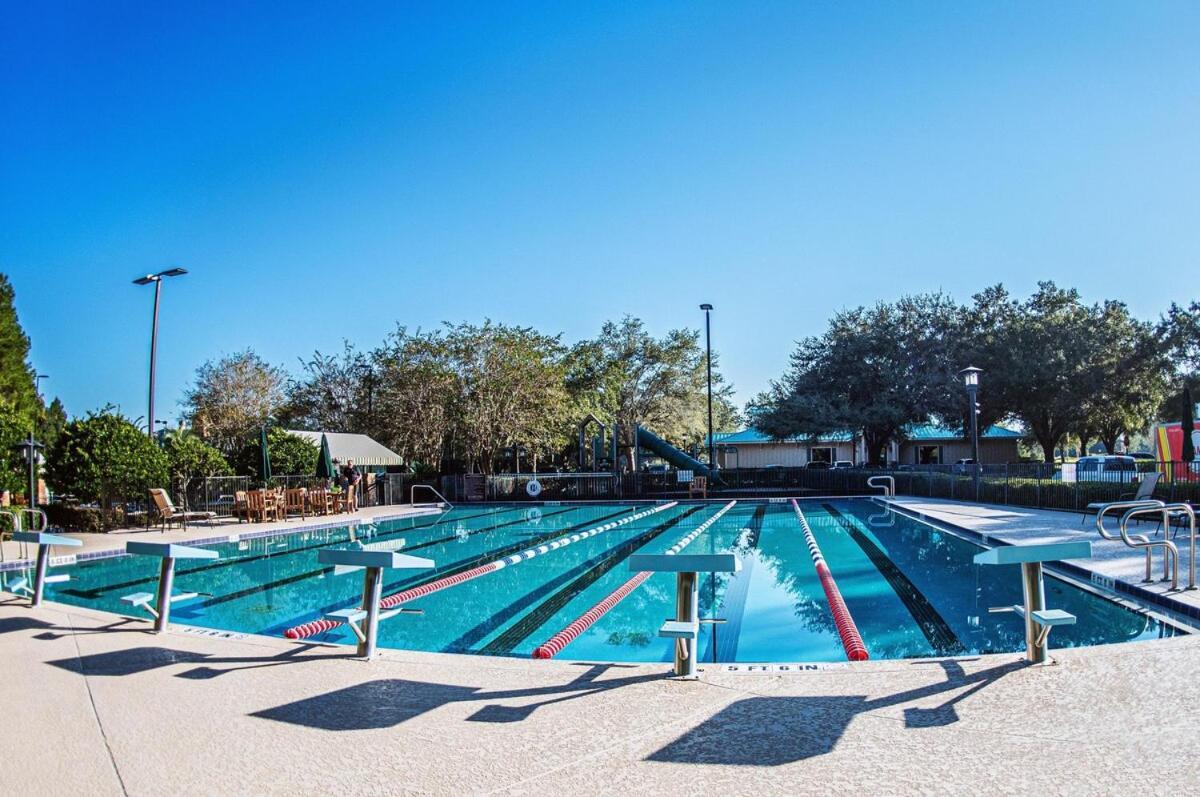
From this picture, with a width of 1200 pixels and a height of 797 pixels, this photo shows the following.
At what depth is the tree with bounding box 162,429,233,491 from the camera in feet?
59.3

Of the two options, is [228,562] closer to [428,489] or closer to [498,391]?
[428,489]

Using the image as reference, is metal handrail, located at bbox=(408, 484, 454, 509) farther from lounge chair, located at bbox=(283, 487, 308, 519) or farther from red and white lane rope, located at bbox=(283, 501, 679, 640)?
red and white lane rope, located at bbox=(283, 501, 679, 640)

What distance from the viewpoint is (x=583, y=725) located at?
359cm

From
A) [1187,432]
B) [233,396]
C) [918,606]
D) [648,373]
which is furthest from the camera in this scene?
[648,373]

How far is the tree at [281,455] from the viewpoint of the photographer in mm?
21906

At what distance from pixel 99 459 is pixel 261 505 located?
3.34 meters

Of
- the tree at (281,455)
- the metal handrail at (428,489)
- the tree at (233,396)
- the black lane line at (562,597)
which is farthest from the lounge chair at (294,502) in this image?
the tree at (233,396)

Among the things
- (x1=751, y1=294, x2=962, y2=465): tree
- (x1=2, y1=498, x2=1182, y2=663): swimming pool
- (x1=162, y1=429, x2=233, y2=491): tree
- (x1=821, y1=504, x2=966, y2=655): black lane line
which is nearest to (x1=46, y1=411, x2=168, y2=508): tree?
(x1=162, y1=429, x2=233, y2=491): tree

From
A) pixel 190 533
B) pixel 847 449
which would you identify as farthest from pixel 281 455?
pixel 847 449

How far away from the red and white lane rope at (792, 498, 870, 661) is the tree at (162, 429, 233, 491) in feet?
47.2

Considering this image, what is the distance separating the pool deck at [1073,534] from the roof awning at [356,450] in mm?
17089

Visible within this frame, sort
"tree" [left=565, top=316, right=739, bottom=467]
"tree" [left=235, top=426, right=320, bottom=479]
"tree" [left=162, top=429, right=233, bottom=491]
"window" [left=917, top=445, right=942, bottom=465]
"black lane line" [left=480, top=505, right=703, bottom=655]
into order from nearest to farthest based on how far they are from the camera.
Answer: "black lane line" [left=480, top=505, right=703, bottom=655]
"tree" [left=162, top=429, right=233, bottom=491]
"tree" [left=235, top=426, right=320, bottom=479]
"tree" [left=565, top=316, right=739, bottom=467]
"window" [left=917, top=445, right=942, bottom=465]

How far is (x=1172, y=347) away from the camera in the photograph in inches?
1131

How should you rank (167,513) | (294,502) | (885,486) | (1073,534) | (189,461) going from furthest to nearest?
1. (885,486)
2. (294,502)
3. (189,461)
4. (167,513)
5. (1073,534)
